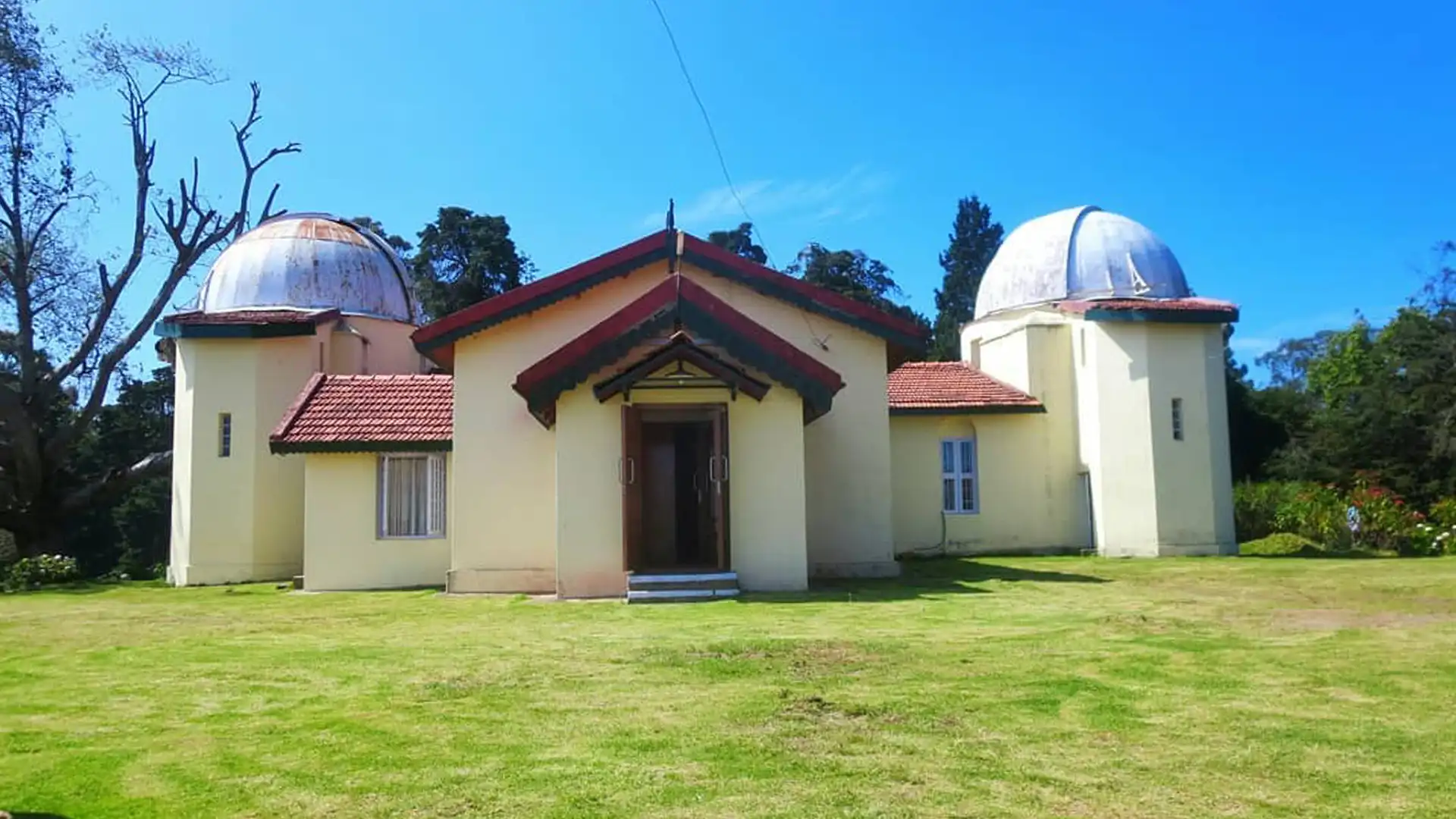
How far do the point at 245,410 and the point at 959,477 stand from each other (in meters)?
14.6

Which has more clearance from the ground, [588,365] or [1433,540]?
[588,365]

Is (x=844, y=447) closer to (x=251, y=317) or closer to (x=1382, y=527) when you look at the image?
(x=251, y=317)

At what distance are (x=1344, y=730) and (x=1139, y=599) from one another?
22.5ft

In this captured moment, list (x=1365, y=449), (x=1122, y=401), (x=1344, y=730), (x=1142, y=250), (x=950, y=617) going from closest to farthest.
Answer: (x=1344, y=730)
(x=950, y=617)
(x=1122, y=401)
(x=1142, y=250)
(x=1365, y=449)

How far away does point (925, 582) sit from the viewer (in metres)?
15.0

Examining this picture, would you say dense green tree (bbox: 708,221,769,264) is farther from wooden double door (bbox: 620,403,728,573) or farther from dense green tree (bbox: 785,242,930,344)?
wooden double door (bbox: 620,403,728,573)

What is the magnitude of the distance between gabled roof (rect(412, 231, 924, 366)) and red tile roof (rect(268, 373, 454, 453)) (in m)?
1.37

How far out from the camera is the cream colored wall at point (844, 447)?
1625cm

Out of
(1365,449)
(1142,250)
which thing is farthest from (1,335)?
(1365,449)

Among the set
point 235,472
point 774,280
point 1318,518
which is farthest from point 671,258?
point 1318,518

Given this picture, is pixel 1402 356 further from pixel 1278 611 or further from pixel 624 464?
pixel 624 464

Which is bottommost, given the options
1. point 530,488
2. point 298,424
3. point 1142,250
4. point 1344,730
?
point 1344,730

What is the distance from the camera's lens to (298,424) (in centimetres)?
1692

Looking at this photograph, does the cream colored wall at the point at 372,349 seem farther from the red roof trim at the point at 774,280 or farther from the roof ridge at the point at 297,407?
the red roof trim at the point at 774,280
